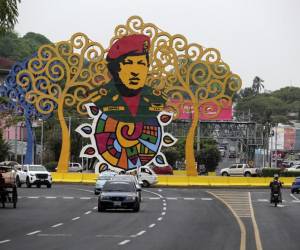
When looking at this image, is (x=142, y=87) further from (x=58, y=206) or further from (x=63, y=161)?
(x=58, y=206)

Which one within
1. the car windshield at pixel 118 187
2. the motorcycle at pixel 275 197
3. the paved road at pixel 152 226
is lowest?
the paved road at pixel 152 226

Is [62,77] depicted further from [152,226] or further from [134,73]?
[152,226]

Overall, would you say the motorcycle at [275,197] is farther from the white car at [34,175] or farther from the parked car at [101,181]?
the white car at [34,175]

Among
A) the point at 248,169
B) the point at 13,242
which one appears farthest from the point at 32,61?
the point at 13,242

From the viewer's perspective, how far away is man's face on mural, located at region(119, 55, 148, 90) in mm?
77562

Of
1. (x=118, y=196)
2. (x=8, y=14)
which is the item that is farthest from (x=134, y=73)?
(x=8, y=14)

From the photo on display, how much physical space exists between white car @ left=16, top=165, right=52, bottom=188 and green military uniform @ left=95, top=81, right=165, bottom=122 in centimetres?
1009

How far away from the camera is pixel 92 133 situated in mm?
78062

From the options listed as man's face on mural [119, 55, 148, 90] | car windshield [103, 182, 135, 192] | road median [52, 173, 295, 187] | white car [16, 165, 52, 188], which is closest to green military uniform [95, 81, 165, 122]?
man's face on mural [119, 55, 148, 90]

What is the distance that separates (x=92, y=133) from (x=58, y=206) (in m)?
32.2

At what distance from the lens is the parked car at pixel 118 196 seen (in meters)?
41.1

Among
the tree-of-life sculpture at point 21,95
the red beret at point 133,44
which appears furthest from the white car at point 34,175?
the red beret at point 133,44

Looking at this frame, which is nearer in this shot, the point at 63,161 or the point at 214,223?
the point at 214,223

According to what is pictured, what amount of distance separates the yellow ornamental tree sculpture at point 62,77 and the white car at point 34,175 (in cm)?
910
